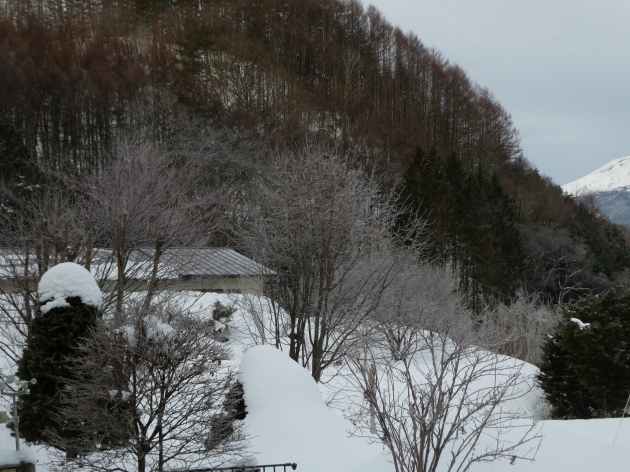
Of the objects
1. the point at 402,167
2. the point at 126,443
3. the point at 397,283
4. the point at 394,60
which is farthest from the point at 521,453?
the point at 394,60

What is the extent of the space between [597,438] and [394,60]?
5321cm

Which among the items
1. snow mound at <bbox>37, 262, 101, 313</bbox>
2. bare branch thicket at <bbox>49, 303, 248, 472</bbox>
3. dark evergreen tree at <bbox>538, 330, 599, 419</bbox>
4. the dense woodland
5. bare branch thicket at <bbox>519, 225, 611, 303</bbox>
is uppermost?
the dense woodland

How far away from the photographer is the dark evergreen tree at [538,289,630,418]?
1486 centimetres

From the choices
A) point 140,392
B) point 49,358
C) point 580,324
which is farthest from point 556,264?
point 140,392

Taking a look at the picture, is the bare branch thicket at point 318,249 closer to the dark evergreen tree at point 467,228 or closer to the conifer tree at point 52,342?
the conifer tree at point 52,342

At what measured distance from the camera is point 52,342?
7.79 m

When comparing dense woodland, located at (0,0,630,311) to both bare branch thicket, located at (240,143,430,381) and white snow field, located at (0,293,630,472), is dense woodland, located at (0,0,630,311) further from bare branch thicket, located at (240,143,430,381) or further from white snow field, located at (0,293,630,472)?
white snow field, located at (0,293,630,472)

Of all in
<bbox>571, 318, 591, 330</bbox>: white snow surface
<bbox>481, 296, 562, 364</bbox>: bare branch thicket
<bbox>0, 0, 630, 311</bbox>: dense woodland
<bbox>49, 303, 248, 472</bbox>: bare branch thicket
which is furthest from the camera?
<bbox>0, 0, 630, 311</bbox>: dense woodland

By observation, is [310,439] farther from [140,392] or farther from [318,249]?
[318,249]

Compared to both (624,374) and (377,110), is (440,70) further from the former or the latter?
(624,374)

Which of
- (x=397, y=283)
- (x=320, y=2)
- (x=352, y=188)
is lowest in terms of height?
(x=397, y=283)

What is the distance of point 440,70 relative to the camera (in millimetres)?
61781

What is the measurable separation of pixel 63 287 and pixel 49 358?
85 cm

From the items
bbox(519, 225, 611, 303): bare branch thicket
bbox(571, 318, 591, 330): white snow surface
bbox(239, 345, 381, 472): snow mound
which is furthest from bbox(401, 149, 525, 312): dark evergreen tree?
bbox(239, 345, 381, 472): snow mound
